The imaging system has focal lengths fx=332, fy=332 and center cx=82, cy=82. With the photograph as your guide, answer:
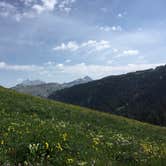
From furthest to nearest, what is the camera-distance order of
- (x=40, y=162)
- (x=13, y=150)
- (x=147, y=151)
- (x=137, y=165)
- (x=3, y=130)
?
(x=147, y=151), (x=3, y=130), (x=137, y=165), (x=13, y=150), (x=40, y=162)

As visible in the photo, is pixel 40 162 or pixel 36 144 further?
pixel 36 144

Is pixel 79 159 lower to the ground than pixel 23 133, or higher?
lower

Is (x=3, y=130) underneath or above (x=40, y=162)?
above

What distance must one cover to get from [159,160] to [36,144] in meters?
4.44

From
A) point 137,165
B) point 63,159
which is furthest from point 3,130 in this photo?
point 137,165

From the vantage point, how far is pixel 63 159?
10.5m

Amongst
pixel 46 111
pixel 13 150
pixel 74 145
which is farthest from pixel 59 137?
pixel 46 111

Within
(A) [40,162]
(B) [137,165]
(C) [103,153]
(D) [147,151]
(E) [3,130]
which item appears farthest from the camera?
(D) [147,151]

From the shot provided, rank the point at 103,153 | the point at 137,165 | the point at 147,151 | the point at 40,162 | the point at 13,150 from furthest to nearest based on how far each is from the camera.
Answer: the point at 147,151 < the point at 103,153 < the point at 137,165 < the point at 13,150 < the point at 40,162

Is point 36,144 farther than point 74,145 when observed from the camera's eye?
No

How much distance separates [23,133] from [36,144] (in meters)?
1.83

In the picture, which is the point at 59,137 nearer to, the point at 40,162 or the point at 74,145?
the point at 74,145

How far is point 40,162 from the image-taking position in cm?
992

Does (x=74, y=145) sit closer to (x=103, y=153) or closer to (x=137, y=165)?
(x=103, y=153)
